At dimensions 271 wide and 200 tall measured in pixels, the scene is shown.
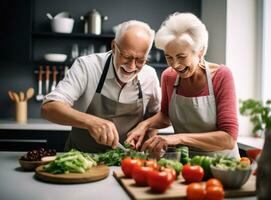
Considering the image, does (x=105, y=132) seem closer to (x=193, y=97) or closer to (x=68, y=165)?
(x=68, y=165)

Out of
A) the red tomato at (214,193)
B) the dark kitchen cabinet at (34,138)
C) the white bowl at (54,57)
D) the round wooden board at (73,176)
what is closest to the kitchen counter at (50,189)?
the round wooden board at (73,176)

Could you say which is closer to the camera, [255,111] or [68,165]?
[255,111]

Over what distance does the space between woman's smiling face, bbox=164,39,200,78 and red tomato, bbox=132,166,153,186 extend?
680 millimetres

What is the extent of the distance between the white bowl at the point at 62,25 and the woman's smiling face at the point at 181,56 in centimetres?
216

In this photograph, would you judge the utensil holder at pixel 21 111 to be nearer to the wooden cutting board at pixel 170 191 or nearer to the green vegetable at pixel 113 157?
the green vegetable at pixel 113 157

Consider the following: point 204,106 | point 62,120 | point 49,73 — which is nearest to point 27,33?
point 49,73

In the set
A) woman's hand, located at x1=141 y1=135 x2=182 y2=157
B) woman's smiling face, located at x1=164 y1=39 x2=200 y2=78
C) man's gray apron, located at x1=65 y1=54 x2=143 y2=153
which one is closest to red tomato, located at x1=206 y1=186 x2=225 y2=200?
woman's hand, located at x1=141 y1=135 x2=182 y2=157

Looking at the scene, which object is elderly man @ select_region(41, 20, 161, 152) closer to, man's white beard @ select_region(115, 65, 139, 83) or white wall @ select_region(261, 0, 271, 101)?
man's white beard @ select_region(115, 65, 139, 83)

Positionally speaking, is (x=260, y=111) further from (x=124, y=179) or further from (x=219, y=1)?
(x=219, y=1)

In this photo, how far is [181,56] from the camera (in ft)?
5.96

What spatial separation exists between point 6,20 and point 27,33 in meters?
0.37

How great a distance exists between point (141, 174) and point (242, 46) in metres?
2.56

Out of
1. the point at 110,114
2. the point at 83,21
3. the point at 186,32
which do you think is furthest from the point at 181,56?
the point at 83,21

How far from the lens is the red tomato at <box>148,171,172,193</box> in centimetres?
122
